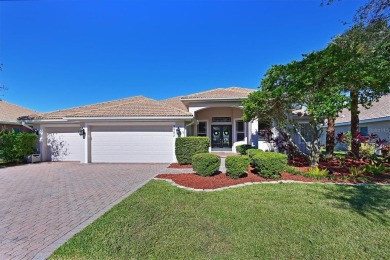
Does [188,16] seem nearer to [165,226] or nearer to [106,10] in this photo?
[106,10]

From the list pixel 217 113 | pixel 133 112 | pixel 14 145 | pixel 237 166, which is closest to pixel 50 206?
pixel 237 166

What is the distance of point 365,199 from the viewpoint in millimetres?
5617

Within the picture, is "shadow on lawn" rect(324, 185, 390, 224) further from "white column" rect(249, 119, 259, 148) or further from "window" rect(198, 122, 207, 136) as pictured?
"window" rect(198, 122, 207, 136)

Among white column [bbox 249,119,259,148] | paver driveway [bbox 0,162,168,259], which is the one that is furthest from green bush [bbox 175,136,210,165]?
white column [bbox 249,119,259,148]

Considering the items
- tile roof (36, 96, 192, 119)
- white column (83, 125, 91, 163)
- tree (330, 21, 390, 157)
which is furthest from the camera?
white column (83, 125, 91, 163)

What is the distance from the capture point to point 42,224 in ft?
14.4

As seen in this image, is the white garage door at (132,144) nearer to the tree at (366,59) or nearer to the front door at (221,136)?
the front door at (221,136)

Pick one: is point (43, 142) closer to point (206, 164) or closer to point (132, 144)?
point (132, 144)

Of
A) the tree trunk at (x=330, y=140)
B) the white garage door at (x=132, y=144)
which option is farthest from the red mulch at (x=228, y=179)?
the white garage door at (x=132, y=144)

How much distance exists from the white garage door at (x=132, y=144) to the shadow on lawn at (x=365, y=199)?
937cm

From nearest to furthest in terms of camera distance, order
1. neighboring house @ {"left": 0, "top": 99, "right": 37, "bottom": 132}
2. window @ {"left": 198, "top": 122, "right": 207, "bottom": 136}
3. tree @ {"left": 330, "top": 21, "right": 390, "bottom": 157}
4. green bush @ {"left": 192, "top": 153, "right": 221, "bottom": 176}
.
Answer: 1. tree @ {"left": 330, "top": 21, "right": 390, "bottom": 157}
2. green bush @ {"left": 192, "top": 153, "right": 221, "bottom": 176}
3. window @ {"left": 198, "top": 122, "right": 207, "bottom": 136}
4. neighboring house @ {"left": 0, "top": 99, "right": 37, "bottom": 132}

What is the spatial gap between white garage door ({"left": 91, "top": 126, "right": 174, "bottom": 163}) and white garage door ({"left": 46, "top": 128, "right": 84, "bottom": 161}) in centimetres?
221

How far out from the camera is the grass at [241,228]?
→ 3193 mm

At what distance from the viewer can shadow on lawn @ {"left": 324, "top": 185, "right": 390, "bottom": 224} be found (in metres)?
4.63
